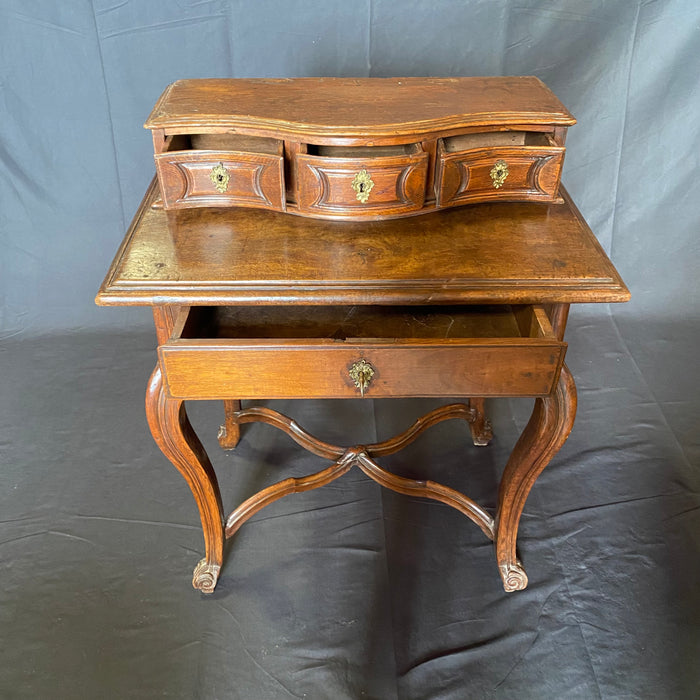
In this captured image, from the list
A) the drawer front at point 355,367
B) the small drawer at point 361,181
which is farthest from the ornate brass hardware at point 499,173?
the drawer front at point 355,367

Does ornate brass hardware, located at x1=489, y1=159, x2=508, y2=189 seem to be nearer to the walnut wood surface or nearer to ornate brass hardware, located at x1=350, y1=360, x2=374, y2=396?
the walnut wood surface

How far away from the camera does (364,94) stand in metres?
1.56

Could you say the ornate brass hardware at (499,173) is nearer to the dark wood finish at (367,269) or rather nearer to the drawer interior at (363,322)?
the dark wood finish at (367,269)

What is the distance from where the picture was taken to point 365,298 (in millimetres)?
1248

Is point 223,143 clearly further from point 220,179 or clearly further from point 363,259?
point 363,259

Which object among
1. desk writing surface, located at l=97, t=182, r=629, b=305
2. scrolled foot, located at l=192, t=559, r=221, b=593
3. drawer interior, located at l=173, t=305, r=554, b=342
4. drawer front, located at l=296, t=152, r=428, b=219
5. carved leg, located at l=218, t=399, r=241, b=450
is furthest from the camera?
carved leg, located at l=218, t=399, r=241, b=450

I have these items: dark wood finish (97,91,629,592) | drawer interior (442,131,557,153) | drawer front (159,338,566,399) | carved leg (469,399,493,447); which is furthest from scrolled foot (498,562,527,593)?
drawer interior (442,131,557,153)

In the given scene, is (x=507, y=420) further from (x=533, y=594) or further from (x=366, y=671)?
(x=366, y=671)

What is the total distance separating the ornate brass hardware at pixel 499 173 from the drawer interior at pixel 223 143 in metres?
0.45

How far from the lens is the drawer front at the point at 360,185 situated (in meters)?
1.38

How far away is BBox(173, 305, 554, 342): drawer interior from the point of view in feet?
5.00

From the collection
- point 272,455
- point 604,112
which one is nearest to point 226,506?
point 272,455

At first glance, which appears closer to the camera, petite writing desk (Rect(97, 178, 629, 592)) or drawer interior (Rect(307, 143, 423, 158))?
petite writing desk (Rect(97, 178, 629, 592))

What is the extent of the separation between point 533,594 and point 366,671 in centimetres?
46
